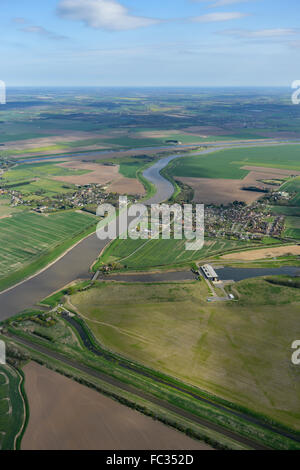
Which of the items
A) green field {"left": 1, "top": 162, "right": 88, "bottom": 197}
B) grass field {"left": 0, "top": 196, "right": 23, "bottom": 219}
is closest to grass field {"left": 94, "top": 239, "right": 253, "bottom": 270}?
grass field {"left": 0, "top": 196, "right": 23, "bottom": 219}

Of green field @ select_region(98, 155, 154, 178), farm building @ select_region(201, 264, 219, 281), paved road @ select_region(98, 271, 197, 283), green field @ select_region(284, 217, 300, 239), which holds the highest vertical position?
green field @ select_region(98, 155, 154, 178)

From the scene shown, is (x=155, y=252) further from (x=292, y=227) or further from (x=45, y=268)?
(x=292, y=227)

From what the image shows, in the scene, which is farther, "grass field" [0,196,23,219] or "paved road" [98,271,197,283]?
"grass field" [0,196,23,219]

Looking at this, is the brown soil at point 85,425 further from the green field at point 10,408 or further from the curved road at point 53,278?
the curved road at point 53,278

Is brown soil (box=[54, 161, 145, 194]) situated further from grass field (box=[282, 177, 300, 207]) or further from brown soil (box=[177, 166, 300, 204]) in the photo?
grass field (box=[282, 177, 300, 207])

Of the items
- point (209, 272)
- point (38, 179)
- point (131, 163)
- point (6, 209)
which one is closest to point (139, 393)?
point (209, 272)

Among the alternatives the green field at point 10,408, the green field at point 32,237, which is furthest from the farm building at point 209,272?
the green field at point 10,408
